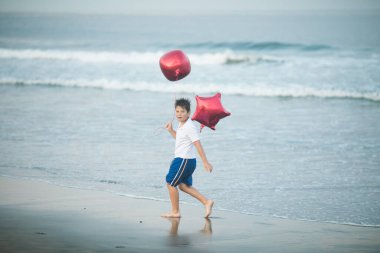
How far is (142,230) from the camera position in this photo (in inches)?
235

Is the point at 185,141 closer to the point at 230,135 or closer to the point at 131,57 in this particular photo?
the point at 230,135

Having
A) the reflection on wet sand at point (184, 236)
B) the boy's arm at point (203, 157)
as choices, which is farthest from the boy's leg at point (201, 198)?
the boy's arm at point (203, 157)

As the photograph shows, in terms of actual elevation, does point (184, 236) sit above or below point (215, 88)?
below

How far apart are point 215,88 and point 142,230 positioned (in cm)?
1489

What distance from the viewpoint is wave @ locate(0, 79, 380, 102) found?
18.5 metres

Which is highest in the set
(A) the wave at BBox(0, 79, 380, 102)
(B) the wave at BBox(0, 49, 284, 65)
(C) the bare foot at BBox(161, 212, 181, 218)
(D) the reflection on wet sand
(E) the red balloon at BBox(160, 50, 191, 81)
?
(B) the wave at BBox(0, 49, 284, 65)

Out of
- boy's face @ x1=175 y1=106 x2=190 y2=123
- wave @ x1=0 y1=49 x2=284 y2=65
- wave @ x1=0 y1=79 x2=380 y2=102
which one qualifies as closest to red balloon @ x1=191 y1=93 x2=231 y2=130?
boy's face @ x1=175 y1=106 x2=190 y2=123

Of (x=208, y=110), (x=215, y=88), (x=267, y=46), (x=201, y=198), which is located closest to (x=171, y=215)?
(x=201, y=198)

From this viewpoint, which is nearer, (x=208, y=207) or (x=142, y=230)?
(x=142, y=230)

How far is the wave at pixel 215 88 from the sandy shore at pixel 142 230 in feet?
39.2

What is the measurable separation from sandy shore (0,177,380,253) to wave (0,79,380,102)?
39.2ft

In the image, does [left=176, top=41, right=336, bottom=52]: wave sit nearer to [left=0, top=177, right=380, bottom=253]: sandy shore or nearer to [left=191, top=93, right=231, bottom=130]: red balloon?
[left=191, top=93, right=231, bottom=130]: red balloon


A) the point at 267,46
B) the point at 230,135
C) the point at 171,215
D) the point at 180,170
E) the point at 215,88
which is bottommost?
the point at 171,215

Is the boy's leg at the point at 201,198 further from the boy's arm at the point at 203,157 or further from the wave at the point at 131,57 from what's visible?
the wave at the point at 131,57
